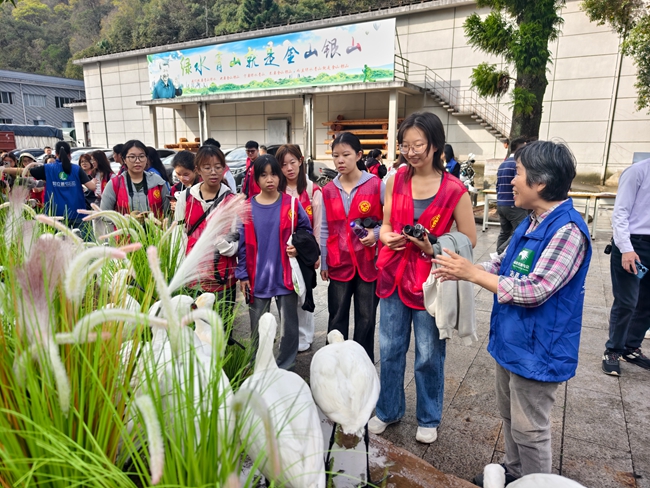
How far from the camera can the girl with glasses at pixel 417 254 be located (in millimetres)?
2295

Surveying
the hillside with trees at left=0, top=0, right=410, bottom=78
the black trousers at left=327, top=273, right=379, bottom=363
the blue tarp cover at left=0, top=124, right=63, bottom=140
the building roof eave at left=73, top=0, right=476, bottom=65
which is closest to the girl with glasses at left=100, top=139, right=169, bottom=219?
the black trousers at left=327, top=273, right=379, bottom=363

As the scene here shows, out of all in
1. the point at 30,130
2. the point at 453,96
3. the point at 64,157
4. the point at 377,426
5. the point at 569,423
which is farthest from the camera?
the point at 30,130

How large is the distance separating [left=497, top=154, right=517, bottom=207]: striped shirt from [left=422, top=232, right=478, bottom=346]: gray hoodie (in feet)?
12.1

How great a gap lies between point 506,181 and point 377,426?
412 cm

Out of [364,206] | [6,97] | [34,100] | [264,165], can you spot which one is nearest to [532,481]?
[364,206]

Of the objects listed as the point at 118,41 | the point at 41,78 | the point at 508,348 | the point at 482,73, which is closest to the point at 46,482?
the point at 508,348

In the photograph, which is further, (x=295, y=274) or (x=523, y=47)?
(x=523, y=47)

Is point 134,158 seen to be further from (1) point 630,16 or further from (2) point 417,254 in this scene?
(1) point 630,16

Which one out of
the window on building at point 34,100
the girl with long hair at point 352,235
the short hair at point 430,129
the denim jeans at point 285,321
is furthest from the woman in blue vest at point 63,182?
the window on building at point 34,100

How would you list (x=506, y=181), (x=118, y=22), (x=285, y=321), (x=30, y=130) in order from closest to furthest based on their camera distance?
(x=285, y=321), (x=506, y=181), (x=30, y=130), (x=118, y=22)

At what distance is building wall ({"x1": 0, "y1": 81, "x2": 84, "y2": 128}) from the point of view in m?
34.5

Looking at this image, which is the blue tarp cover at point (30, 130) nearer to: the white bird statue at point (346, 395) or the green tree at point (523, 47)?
the green tree at point (523, 47)

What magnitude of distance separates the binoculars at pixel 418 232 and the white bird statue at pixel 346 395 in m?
0.86

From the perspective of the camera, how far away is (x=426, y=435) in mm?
2484
